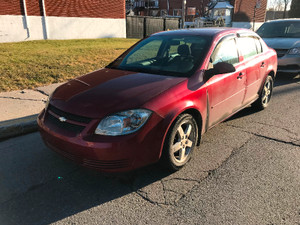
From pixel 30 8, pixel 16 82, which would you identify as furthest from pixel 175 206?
pixel 30 8

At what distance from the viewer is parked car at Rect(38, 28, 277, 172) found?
101 inches

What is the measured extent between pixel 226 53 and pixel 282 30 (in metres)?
6.29

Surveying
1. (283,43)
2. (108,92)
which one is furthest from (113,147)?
(283,43)

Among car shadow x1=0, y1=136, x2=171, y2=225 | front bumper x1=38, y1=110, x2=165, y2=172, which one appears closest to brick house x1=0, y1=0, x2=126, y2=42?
car shadow x1=0, y1=136, x2=171, y2=225

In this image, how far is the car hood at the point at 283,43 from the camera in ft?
25.5

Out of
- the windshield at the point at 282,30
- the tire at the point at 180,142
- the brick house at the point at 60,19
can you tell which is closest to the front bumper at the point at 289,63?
the windshield at the point at 282,30

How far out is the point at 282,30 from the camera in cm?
884

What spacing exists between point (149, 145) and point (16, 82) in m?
5.15

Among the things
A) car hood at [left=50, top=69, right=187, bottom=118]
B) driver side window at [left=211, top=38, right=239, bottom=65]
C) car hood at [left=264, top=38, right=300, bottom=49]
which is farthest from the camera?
car hood at [left=264, top=38, right=300, bottom=49]

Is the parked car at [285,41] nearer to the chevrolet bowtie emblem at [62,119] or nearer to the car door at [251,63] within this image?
the car door at [251,63]

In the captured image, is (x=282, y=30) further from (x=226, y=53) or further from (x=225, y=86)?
(x=225, y=86)

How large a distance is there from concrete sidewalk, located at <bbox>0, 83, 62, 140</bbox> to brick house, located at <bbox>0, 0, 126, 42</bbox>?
912 cm

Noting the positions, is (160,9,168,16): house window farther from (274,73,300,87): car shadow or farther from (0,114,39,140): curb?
(0,114,39,140): curb

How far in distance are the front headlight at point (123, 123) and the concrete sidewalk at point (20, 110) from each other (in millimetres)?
2273
